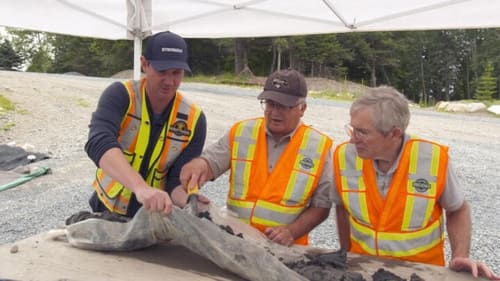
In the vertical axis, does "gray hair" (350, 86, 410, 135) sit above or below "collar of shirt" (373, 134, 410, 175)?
above

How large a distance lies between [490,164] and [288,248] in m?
8.62

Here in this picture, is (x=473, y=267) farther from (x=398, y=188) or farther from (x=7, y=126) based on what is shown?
(x=7, y=126)

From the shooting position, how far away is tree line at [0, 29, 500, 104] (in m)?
44.9

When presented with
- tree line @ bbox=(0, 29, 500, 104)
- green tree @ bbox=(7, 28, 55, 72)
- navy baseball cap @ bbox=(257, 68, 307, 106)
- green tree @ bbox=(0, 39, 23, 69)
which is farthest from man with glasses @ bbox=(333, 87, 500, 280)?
green tree @ bbox=(7, 28, 55, 72)

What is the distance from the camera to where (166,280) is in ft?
6.52

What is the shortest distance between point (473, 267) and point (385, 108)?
32.1 inches

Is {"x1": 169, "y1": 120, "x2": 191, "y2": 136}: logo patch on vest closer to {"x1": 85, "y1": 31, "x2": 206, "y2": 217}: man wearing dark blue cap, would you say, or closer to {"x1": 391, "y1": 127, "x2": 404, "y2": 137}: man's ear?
{"x1": 85, "y1": 31, "x2": 206, "y2": 217}: man wearing dark blue cap

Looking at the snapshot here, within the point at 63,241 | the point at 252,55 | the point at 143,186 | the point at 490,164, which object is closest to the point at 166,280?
the point at 143,186

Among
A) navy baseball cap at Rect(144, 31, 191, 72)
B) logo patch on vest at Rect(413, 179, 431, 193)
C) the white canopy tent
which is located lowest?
logo patch on vest at Rect(413, 179, 431, 193)

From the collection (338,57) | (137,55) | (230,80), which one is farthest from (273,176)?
(338,57)

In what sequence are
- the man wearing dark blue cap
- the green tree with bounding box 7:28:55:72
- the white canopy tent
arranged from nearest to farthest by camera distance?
1. the man wearing dark blue cap
2. the white canopy tent
3. the green tree with bounding box 7:28:55:72

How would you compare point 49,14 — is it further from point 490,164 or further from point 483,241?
point 490,164

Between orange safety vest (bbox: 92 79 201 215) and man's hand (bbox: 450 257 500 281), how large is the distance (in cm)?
149

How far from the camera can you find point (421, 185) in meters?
2.69
